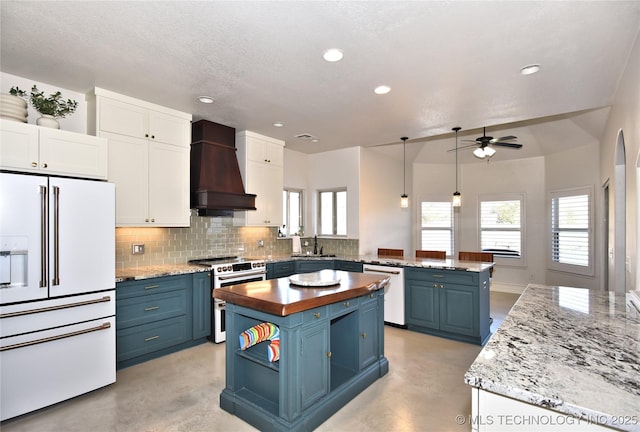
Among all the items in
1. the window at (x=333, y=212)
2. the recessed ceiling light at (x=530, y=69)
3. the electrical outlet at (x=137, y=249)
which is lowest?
the electrical outlet at (x=137, y=249)

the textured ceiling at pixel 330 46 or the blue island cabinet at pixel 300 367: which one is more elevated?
the textured ceiling at pixel 330 46

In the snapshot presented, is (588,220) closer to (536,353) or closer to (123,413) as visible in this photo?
(536,353)

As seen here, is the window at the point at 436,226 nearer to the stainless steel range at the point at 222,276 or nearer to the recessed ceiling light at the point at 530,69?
the stainless steel range at the point at 222,276

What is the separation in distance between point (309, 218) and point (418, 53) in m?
3.90

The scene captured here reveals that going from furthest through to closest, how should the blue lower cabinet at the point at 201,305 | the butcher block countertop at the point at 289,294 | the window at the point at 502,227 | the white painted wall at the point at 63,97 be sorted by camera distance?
the window at the point at 502,227 < the blue lower cabinet at the point at 201,305 < the white painted wall at the point at 63,97 < the butcher block countertop at the point at 289,294

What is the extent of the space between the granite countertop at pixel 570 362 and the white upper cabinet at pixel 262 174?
3.70 meters

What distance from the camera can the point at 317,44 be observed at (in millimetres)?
2439

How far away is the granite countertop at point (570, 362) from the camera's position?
3.11ft

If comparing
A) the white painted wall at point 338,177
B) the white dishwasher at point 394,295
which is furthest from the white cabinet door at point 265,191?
the white dishwasher at point 394,295

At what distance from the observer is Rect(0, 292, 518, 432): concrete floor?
2.40 meters

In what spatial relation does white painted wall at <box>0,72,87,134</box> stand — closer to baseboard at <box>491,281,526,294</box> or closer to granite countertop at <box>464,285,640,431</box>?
granite countertop at <box>464,285,640,431</box>

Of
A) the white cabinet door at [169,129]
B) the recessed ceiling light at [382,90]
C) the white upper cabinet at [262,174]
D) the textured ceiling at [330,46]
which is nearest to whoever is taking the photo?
the textured ceiling at [330,46]

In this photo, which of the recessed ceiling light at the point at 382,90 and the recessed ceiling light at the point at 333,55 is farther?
the recessed ceiling light at the point at 382,90

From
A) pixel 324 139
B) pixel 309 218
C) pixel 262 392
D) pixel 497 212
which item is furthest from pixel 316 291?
pixel 497 212
